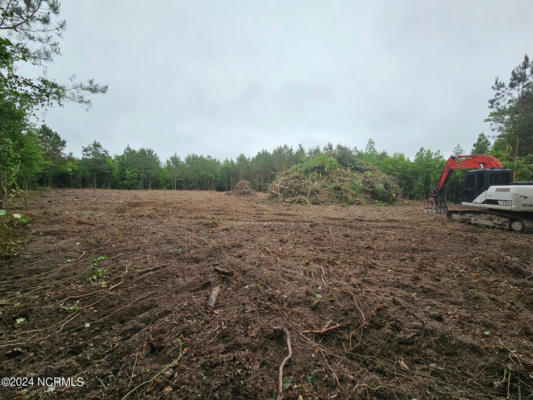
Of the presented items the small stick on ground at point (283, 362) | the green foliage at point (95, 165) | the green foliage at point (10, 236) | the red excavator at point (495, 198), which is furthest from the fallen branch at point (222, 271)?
the green foliage at point (95, 165)

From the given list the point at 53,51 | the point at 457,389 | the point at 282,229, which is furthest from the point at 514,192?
the point at 53,51

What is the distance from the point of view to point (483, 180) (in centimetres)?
808

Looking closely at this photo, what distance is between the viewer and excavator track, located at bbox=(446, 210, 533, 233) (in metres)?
6.65

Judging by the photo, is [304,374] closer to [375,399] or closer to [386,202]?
[375,399]

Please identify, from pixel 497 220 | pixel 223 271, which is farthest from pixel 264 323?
pixel 497 220

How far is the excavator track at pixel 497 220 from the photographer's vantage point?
6.65 meters

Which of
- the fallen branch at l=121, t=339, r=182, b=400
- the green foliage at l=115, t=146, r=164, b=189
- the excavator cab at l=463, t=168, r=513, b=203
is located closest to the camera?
the fallen branch at l=121, t=339, r=182, b=400

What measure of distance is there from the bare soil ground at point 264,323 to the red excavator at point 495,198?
3.74 meters

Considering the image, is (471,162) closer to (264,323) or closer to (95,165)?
(264,323)

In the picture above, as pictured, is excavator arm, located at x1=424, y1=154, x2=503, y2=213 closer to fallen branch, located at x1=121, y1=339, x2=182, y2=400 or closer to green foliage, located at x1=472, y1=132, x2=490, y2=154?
fallen branch, located at x1=121, y1=339, x2=182, y2=400

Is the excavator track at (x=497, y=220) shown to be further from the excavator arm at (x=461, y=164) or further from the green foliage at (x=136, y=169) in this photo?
the green foliage at (x=136, y=169)

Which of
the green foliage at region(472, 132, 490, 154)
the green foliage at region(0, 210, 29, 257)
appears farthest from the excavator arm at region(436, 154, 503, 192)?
the green foliage at region(472, 132, 490, 154)

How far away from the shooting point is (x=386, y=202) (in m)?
16.3

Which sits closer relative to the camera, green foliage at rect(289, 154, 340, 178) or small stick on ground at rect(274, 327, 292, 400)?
small stick on ground at rect(274, 327, 292, 400)
